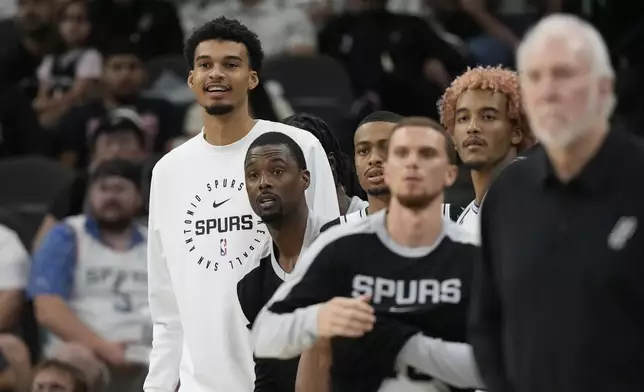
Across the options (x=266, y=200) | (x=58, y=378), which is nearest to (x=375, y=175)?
(x=266, y=200)

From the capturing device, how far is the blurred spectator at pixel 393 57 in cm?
1039

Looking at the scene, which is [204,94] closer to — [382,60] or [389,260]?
[389,260]

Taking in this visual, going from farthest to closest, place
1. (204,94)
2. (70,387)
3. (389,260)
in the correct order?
(70,387), (204,94), (389,260)

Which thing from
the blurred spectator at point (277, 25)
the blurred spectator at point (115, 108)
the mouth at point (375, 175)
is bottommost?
the mouth at point (375, 175)

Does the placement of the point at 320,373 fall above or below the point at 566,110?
below

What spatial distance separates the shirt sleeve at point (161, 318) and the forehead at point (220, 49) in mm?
463

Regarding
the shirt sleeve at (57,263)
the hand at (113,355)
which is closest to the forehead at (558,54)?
the hand at (113,355)

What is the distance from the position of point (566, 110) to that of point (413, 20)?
22.3 feet

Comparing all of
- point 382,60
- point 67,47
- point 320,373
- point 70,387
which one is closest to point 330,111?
point 382,60

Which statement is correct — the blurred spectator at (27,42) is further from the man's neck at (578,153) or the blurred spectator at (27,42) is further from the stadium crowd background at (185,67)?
the man's neck at (578,153)

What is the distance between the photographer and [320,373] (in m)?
4.74

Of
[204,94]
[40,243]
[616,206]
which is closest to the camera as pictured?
[616,206]

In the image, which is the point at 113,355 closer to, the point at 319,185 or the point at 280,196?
the point at 319,185

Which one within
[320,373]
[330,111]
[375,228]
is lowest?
[320,373]
